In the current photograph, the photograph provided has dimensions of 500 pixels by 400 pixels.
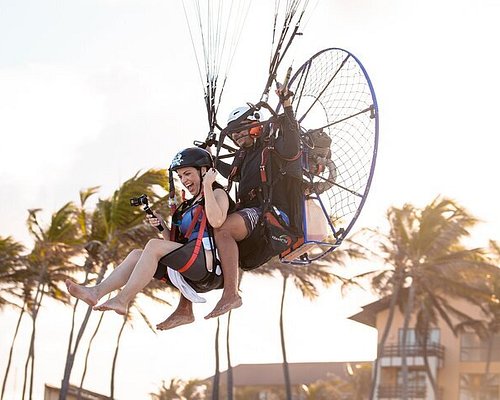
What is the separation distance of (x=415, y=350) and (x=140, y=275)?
164ft

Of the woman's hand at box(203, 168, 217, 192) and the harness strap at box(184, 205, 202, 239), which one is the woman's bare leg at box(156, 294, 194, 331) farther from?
the woman's hand at box(203, 168, 217, 192)

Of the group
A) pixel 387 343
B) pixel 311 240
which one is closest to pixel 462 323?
pixel 387 343

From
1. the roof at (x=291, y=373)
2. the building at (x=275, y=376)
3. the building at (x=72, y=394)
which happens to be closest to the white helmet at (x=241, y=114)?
the building at (x=72, y=394)

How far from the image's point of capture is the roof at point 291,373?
77625 millimetres

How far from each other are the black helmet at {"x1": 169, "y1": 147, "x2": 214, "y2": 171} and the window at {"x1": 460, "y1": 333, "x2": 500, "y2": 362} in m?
49.6

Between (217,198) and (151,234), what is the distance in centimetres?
2714

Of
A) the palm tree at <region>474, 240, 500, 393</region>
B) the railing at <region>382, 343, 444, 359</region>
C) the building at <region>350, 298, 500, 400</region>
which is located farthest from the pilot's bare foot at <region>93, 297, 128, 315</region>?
the building at <region>350, 298, 500, 400</region>

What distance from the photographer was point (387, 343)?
2343 inches

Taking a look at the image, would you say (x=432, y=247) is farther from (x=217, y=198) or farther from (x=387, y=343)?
(x=217, y=198)

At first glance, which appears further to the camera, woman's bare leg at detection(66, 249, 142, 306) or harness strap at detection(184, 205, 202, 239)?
harness strap at detection(184, 205, 202, 239)

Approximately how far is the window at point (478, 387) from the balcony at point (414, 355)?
1.69 metres

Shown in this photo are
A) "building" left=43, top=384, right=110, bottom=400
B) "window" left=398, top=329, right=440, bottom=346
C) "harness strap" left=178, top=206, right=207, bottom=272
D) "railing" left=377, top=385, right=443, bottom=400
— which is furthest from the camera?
"window" left=398, top=329, right=440, bottom=346

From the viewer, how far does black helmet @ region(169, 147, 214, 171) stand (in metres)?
8.94

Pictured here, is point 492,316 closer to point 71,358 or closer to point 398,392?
point 398,392
